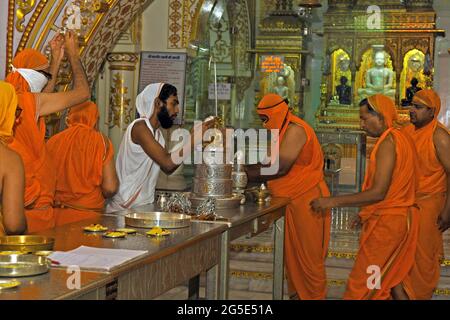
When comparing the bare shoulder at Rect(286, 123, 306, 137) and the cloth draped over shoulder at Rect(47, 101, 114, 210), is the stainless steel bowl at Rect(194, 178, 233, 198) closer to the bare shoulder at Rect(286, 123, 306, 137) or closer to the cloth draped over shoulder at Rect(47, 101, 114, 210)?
the cloth draped over shoulder at Rect(47, 101, 114, 210)

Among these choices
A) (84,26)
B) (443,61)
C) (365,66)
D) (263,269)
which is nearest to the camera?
(84,26)

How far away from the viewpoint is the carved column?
9.27 metres

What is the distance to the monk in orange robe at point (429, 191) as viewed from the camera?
5.98 metres

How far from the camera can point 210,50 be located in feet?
46.9

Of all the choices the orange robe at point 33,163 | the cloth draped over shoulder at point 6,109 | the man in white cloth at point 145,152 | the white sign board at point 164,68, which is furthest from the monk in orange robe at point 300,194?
the white sign board at point 164,68

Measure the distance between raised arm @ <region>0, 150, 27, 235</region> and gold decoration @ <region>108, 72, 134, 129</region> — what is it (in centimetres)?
586

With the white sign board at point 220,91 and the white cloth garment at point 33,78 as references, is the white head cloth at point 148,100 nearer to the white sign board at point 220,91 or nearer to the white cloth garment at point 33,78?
the white cloth garment at point 33,78

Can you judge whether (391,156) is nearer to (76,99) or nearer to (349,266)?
(76,99)

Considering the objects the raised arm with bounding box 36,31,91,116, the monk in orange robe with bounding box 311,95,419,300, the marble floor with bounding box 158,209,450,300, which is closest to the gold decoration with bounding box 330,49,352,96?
the marble floor with bounding box 158,209,450,300

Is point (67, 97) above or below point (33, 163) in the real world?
above

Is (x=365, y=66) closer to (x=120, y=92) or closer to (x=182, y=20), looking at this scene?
(x=182, y=20)

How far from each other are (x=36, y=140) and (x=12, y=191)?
1.19m

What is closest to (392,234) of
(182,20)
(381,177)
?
(381,177)

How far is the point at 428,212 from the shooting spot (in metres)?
6.05
